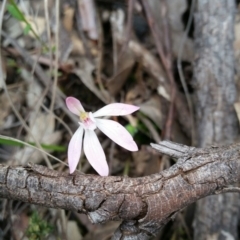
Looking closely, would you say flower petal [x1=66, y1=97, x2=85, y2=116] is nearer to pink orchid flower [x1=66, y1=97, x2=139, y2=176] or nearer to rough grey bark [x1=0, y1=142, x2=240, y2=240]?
pink orchid flower [x1=66, y1=97, x2=139, y2=176]

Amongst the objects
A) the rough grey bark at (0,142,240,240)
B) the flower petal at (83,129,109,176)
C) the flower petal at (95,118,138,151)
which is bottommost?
the rough grey bark at (0,142,240,240)

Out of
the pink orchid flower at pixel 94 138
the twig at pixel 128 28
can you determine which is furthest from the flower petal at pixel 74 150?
the twig at pixel 128 28

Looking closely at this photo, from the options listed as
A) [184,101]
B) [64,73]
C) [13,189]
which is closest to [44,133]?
[64,73]

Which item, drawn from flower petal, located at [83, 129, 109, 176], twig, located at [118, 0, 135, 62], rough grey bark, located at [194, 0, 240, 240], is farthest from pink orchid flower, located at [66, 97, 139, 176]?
twig, located at [118, 0, 135, 62]

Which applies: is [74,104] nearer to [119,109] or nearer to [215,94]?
[119,109]

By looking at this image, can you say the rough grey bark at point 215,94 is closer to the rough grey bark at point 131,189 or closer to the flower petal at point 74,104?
the rough grey bark at point 131,189
